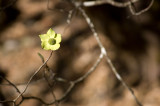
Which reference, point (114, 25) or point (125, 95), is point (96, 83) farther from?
point (114, 25)

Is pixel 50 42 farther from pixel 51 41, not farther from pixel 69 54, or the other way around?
pixel 69 54

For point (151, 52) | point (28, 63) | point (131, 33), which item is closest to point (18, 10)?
point (28, 63)

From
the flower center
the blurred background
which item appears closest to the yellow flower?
the flower center

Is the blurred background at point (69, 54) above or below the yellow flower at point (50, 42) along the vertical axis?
above

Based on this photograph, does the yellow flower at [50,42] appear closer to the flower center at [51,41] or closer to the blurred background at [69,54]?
the flower center at [51,41]

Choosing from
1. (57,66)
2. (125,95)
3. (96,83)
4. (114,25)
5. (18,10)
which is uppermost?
(18,10)

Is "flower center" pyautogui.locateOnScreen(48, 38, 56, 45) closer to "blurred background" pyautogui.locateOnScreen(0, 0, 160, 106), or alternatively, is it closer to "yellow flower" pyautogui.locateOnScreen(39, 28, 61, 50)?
"yellow flower" pyautogui.locateOnScreen(39, 28, 61, 50)

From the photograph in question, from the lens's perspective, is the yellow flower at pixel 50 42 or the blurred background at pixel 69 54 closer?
the yellow flower at pixel 50 42

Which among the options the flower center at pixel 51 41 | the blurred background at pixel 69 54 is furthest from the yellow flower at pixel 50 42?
the blurred background at pixel 69 54
